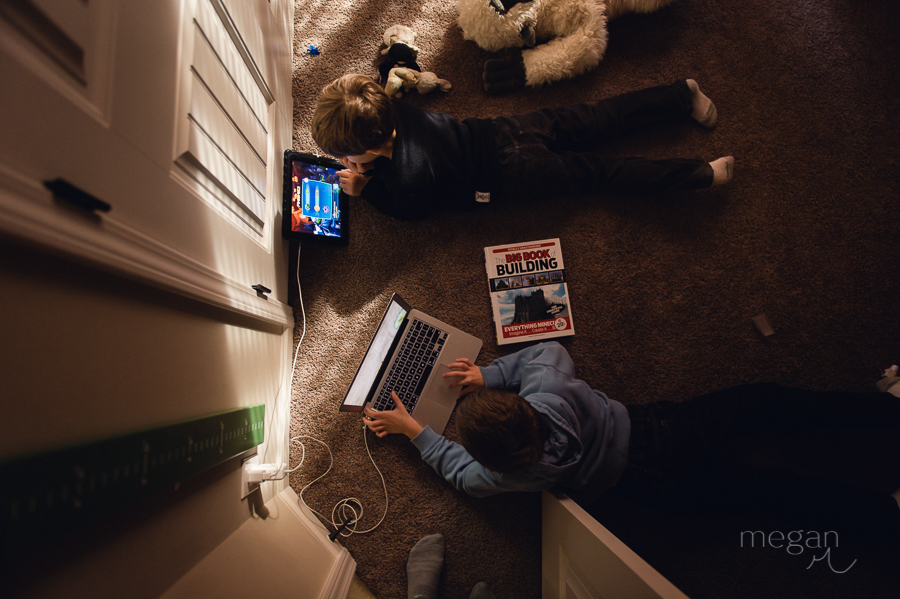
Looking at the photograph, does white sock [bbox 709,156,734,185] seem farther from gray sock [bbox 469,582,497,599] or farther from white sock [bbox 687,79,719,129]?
gray sock [bbox 469,582,497,599]

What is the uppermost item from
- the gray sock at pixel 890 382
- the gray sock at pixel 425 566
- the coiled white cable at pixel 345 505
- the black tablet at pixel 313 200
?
the black tablet at pixel 313 200

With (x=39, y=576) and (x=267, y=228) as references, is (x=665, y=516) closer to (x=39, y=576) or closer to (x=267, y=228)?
(x=39, y=576)

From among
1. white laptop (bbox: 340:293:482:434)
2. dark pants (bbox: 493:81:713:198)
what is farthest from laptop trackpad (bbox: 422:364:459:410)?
dark pants (bbox: 493:81:713:198)

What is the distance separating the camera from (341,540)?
4.33 feet

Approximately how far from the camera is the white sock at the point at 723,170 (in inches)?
55.1

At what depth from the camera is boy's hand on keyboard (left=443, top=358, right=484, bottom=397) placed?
129cm

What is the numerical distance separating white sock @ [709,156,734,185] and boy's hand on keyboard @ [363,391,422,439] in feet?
4.74

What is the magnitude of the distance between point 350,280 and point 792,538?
5.92ft

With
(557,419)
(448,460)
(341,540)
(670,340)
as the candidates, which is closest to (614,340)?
(670,340)

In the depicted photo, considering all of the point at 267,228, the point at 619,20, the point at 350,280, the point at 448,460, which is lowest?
the point at 448,460

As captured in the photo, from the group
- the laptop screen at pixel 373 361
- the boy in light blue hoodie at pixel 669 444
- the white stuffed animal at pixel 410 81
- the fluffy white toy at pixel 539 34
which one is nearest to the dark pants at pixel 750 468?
the boy in light blue hoodie at pixel 669 444

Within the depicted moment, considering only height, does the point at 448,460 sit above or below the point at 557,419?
below

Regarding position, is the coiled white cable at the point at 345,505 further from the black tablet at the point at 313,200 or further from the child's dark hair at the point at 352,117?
the child's dark hair at the point at 352,117

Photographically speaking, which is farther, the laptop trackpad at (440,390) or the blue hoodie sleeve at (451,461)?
the laptop trackpad at (440,390)
